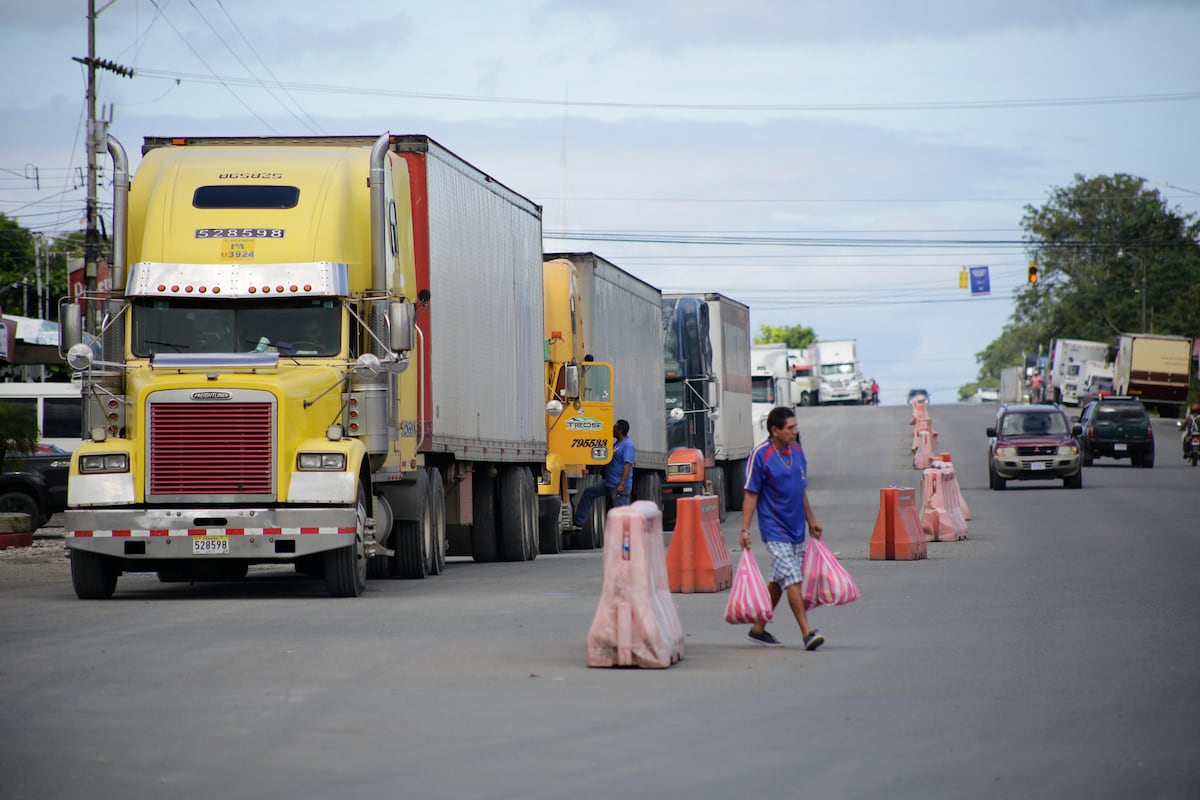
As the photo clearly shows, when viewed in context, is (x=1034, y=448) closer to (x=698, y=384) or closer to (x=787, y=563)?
(x=698, y=384)

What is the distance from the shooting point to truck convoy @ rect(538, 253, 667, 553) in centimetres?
2556

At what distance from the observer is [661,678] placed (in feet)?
34.2

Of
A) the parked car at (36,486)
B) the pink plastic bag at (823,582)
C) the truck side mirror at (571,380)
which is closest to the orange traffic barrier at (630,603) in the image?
the pink plastic bag at (823,582)

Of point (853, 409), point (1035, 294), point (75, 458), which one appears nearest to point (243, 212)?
point (75, 458)

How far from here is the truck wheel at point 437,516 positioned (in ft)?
63.1

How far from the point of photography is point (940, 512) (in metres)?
25.0

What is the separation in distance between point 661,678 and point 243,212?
785 cm

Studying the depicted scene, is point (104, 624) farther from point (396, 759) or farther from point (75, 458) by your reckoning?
point (396, 759)

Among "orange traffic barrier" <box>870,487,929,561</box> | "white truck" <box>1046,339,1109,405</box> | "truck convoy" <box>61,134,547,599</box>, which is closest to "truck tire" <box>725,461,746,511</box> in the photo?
"orange traffic barrier" <box>870,487,929,561</box>

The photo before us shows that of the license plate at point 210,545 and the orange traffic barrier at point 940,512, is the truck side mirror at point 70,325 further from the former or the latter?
the orange traffic barrier at point 940,512

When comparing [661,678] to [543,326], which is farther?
[543,326]

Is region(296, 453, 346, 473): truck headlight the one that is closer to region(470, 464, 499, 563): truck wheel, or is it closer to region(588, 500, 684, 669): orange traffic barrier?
region(588, 500, 684, 669): orange traffic barrier

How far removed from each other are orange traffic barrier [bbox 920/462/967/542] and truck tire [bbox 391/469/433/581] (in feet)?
29.2

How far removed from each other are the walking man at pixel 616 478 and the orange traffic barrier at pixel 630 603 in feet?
50.2
